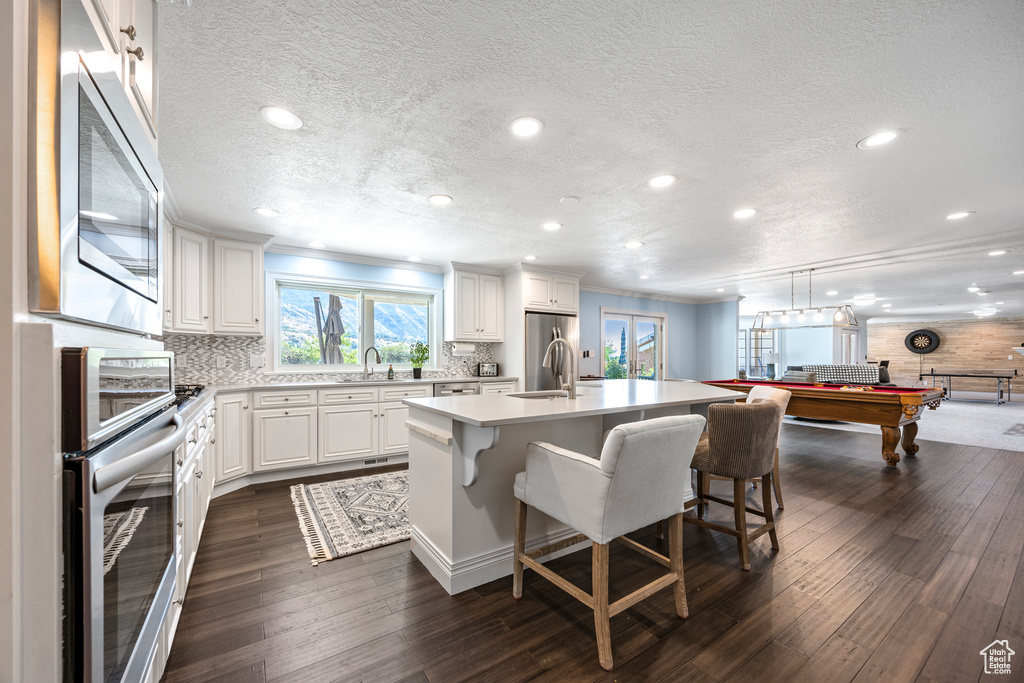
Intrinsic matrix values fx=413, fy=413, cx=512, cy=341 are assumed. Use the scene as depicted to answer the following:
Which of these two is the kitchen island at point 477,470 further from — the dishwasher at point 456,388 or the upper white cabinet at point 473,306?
the upper white cabinet at point 473,306

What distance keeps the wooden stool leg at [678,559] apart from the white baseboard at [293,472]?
129 inches

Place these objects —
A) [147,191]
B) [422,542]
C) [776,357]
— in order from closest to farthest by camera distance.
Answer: [147,191], [422,542], [776,357]

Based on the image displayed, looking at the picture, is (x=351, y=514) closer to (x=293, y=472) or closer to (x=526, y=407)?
(x=293, y=472)

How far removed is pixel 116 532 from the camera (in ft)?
2.77

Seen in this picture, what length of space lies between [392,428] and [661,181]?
3481 millimetres

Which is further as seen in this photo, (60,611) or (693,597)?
(693,597)

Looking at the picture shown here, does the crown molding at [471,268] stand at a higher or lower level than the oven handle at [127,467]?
higher

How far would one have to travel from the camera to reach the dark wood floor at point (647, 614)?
158 cm

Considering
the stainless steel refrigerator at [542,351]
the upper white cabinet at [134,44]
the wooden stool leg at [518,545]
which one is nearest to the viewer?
the upper white cabinet at [134,44]

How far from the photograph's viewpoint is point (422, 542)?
235 cm

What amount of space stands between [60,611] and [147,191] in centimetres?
102

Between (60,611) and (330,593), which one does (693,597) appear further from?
(60,611)

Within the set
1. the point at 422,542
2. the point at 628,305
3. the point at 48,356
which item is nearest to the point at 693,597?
the point at 422,542

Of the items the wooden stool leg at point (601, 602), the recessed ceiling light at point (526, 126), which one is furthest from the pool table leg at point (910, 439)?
the recessed ceiling light at point (526, 126)
